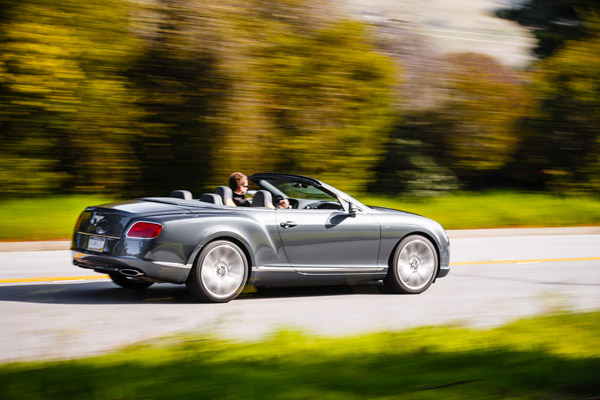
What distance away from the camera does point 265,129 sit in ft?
67.1

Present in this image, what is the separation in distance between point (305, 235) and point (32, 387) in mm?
4799

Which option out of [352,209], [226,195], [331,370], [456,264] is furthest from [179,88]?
[331,370]

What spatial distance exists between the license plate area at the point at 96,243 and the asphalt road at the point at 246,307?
572mm

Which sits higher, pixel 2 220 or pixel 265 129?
pixel 265 129

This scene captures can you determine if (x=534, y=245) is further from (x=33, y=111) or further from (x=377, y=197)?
(x=33, y=111)

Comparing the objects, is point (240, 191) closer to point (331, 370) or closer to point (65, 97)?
point (331, 370)

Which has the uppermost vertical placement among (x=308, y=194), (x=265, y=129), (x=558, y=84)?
(x=558, y=84)

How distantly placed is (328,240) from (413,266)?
120 cm

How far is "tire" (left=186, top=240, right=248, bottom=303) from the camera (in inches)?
324

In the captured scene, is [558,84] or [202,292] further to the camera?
[558,84]

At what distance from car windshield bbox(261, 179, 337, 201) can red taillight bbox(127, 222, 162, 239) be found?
71.0 inches

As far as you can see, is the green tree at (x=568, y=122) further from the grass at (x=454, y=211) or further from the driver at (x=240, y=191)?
the driver at (x=240, y=191)

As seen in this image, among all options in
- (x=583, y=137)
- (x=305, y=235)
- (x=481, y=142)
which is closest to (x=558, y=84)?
(x=583, y=137)

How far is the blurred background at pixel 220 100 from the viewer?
59.8 ft
